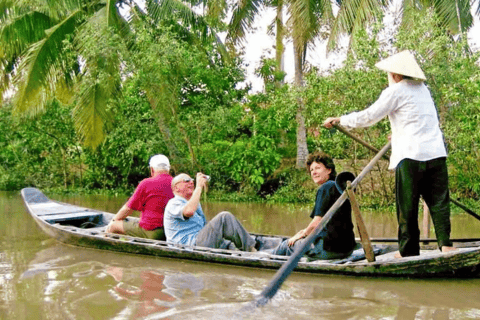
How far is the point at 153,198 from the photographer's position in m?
6.33

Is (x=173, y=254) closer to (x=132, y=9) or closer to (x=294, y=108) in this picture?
(x=294, y=108)

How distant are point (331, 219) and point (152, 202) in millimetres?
2204

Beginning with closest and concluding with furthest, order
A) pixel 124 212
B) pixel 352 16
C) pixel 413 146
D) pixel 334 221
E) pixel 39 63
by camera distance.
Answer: pixel 413 146 < pixel 334 221 < pixel 124 212 < pixel 352 16 < pixel 39 63

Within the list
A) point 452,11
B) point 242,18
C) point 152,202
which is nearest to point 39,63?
point 242,18

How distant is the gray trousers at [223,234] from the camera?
18.6 feet

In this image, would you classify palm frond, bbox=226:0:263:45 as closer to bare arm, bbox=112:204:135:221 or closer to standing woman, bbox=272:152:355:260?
bare arm, bbox=112:204:135:221

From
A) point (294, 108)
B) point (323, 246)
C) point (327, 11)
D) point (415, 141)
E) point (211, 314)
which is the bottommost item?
point (211, 314)

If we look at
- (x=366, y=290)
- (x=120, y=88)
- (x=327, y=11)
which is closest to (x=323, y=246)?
(x=366, y=290)

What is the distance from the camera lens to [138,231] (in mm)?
6559

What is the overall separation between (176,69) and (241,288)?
340 inches

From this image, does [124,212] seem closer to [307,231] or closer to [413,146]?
[307,231]

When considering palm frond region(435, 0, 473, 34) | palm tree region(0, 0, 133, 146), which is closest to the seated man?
palm tree region(0, 0, 133, 146)

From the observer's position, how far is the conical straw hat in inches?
179

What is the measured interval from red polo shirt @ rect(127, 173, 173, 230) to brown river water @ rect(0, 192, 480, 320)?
→ 18.3 inches
